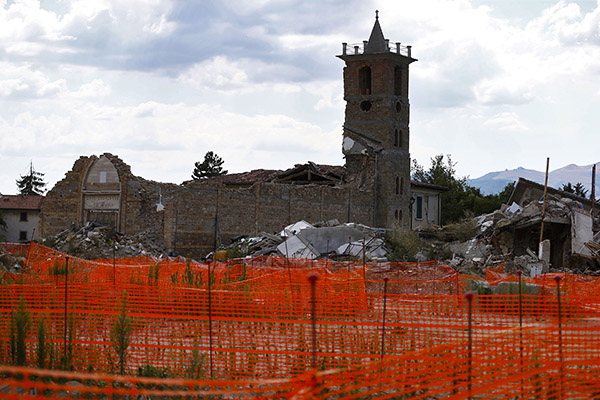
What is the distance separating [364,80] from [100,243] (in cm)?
2608

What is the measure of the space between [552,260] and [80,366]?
25.8m

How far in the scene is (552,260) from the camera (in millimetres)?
33031

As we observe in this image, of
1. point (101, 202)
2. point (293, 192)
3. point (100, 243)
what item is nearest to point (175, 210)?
point (100, 243)

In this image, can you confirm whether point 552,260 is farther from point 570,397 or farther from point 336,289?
point 570,397

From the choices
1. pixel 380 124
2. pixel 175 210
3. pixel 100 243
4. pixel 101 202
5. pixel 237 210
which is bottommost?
pixel 100 243

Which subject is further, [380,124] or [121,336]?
[380,124]

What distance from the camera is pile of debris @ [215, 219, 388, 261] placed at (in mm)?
30750

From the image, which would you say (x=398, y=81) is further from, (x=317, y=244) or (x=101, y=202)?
(x=101, y=202)

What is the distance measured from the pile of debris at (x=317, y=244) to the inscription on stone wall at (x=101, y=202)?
18.1ft

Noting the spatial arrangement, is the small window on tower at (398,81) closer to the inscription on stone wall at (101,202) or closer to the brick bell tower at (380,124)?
the brick bell tower at (380,124)

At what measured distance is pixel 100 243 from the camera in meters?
32.5

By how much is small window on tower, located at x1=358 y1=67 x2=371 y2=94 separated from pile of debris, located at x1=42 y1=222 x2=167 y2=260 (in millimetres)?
22822

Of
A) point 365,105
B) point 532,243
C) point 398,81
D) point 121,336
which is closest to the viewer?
point 121,336

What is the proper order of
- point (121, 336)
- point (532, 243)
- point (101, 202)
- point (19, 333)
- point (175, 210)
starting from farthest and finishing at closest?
point (101, 202) < point (175, 210) < point (532, 243) < point (19, 333) < point (121, 336)
